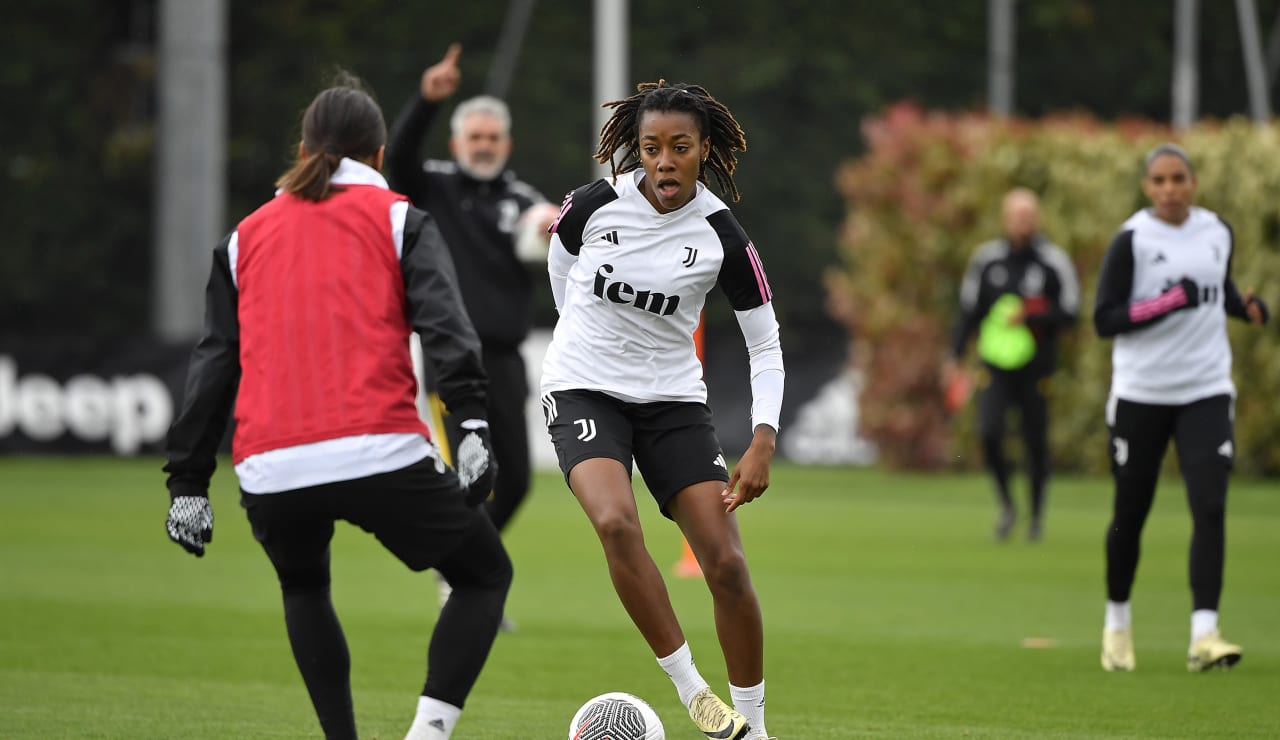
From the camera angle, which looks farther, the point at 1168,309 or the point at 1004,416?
the point at 1004,416

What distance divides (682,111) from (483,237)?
11.3 feet

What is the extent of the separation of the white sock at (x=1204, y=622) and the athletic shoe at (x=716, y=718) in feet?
9.78

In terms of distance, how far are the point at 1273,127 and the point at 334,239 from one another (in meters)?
17.2

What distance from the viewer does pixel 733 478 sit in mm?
6277

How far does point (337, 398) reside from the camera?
5.45 metres

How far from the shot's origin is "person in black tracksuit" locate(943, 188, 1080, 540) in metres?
15.1

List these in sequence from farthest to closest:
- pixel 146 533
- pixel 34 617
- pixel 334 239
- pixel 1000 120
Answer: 1. pixel 1000 120
2. pixel 146 533
3. pixel 34 617
4. pixel 334 239

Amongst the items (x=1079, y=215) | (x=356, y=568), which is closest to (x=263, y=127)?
(x=1079, y=215)

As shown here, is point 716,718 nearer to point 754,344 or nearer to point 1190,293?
point 754,344

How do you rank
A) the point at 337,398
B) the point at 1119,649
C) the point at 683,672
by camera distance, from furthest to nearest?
the point at 1119,649, the point at 683,672, the point at 337,398

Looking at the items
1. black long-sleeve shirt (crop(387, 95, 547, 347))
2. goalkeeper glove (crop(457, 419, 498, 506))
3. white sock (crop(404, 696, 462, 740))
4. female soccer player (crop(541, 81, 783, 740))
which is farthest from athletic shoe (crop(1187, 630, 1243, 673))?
goalkeeper glove (crop(457, 419, 498, 506))

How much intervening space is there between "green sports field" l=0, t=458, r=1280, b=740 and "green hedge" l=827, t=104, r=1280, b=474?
422 centimetres

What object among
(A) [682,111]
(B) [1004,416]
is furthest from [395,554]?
(B) [1004,416]

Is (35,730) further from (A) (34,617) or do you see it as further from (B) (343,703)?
(A) (34,617)
